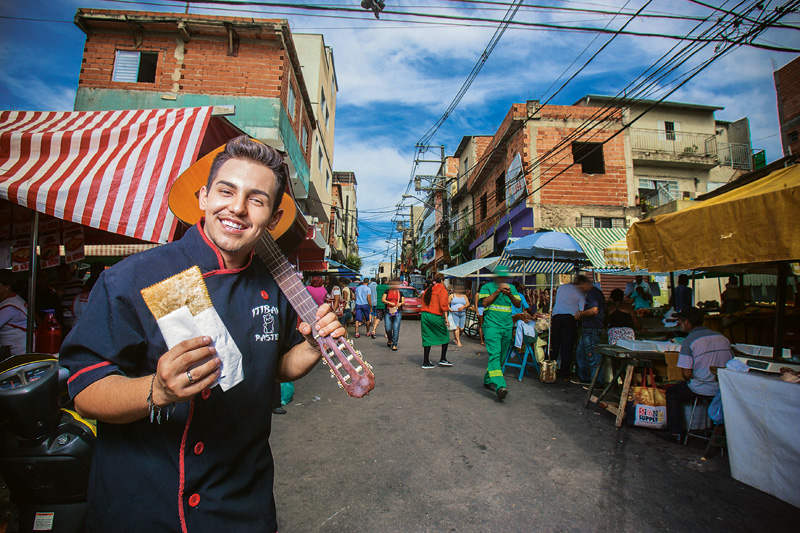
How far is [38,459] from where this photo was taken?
1.74 meters

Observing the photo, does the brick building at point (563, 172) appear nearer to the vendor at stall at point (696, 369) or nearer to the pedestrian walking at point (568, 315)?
the pedestrian walking at point (568, 315)

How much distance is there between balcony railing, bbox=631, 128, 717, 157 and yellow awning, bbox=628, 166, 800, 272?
64.0 ft

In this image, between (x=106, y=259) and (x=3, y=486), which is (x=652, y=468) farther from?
(x=106, y=259)

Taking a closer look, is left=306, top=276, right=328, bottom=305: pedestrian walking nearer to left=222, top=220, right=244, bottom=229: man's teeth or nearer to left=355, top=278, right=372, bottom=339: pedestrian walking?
left=355, top=278, right=372, bottom=339: pedestrian walking

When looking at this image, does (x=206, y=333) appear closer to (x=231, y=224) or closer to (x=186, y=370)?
(x=186, y=370)

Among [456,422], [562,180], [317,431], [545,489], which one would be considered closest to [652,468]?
[545,489]

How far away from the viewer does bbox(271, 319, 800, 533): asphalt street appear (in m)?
2.80

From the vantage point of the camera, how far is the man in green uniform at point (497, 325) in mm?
5848

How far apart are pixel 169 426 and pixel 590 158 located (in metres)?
17.3

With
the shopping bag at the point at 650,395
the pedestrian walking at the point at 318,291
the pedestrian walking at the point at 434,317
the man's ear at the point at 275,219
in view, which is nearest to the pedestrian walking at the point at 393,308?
the pedestrian walking at the point at 434,317

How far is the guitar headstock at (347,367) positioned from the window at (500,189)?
17.2 m

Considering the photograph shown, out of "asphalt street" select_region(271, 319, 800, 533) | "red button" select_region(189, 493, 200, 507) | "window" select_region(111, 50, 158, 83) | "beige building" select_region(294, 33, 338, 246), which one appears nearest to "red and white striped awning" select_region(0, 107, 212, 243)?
"red button" select_region(189, 493, 200, 507)

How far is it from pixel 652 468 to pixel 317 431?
3617mm

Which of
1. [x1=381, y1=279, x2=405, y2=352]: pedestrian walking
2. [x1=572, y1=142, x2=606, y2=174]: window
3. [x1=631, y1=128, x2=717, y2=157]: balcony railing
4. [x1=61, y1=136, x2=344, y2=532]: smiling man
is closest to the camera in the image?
[x1=61, y1=136, x2=344, y2=532]: smiling man
